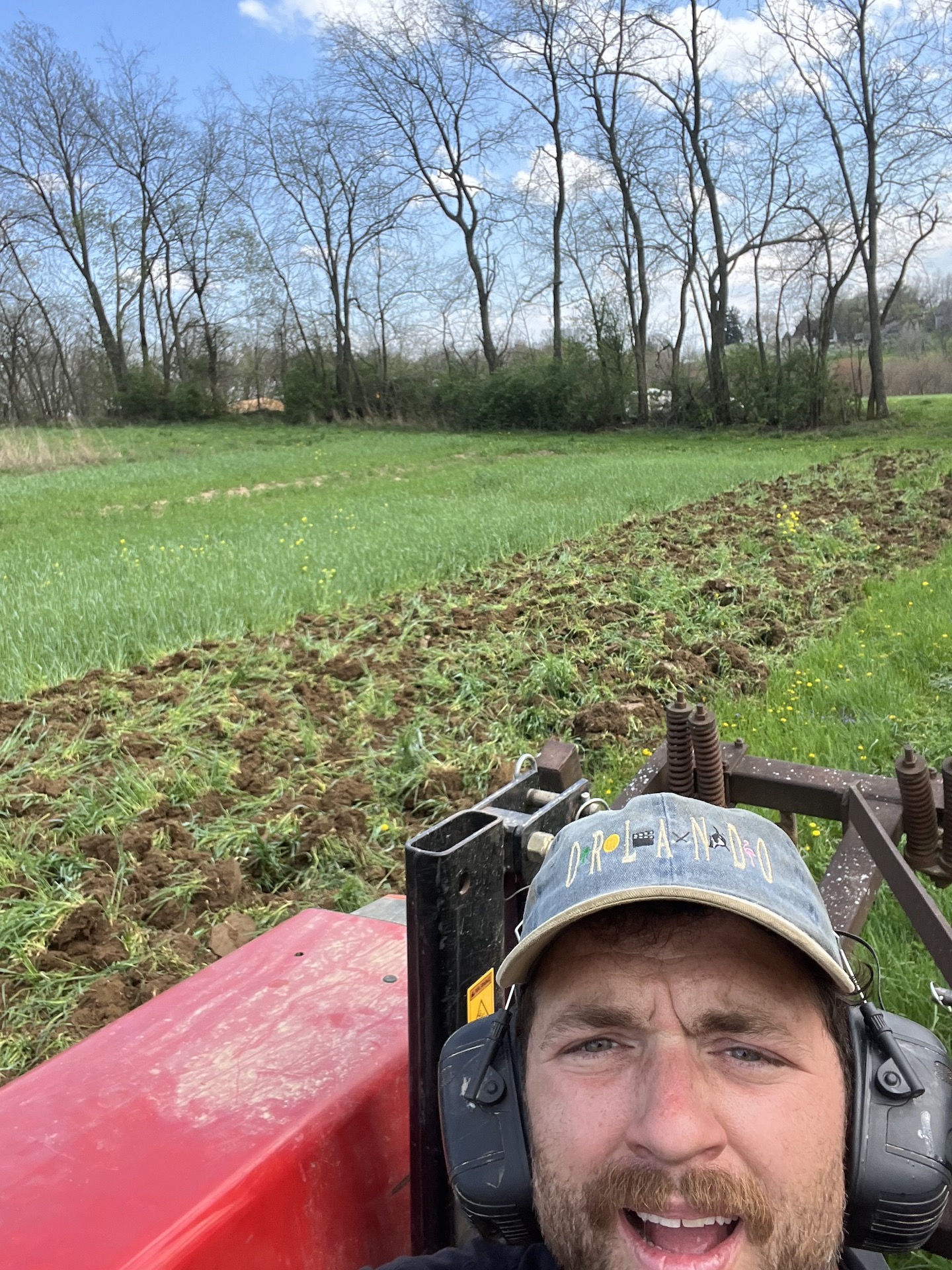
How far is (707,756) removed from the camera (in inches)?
80.5

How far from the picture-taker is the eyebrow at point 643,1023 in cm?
115

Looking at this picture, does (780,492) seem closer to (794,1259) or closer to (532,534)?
(532,534)

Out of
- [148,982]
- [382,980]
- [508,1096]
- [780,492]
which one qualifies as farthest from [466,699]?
[780,492]

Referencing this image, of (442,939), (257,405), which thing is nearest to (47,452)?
(257,405)

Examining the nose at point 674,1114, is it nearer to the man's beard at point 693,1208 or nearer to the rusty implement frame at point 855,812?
the man's beard at point 693,1208

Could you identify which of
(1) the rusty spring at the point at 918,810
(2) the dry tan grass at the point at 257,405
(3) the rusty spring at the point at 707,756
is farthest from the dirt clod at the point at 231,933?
(2) the dry tan grass at the point at 257,405

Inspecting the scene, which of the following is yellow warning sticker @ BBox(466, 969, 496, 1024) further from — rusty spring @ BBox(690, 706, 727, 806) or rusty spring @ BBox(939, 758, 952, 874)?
rusty spring @ BBox(939, 758, 952, 874)

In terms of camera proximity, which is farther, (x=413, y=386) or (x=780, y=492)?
(x=413, y=386)

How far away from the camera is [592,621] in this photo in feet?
21.3

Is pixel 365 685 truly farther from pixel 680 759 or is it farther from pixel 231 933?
pixel 680 759

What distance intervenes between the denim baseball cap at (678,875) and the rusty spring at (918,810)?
755 millimetres

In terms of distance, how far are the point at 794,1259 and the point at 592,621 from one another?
5.52m

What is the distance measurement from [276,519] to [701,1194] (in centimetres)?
1291

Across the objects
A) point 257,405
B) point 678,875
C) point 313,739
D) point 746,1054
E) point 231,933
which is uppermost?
point 257,405
